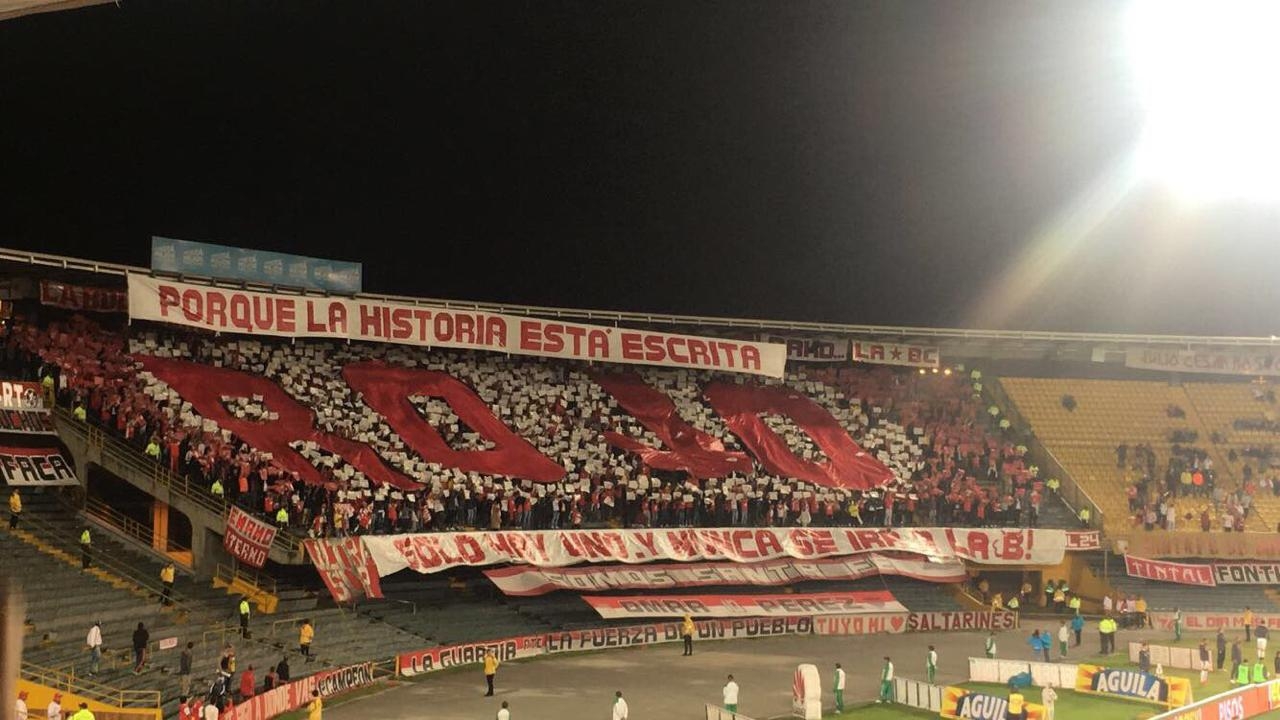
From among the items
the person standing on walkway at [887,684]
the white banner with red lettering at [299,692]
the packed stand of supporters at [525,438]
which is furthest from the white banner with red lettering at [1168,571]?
the white banner with red lettering at [299,692]

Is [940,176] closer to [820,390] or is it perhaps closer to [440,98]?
[820,390]

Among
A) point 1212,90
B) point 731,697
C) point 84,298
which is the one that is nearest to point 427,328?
point 84,298

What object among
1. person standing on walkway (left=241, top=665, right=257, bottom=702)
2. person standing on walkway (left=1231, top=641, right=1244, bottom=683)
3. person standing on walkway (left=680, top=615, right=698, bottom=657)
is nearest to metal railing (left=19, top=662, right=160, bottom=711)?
person standing on walkway (left=241, top=665, right=257, bottom=702)

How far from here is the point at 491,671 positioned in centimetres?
3164

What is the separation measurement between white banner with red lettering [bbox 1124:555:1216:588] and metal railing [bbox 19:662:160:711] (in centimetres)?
3687

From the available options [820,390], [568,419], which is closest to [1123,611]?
[820,390]

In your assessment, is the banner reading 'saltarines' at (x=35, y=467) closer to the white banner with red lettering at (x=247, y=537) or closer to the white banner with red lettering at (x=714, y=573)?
the white banner with red lettering at (x=247, y=537)

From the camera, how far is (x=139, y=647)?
28047mm

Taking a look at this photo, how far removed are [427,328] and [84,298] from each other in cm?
1125

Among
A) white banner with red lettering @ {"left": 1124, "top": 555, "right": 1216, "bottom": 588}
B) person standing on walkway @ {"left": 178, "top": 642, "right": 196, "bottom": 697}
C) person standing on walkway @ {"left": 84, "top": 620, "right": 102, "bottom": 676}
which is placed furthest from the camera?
white banner with red lettering @ {"left": 1124, "top": 555, "right": 1216, "bottom": 588}

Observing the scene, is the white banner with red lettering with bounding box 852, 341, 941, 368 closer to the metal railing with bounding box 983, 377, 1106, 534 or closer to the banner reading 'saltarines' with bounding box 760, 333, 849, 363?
the banner reading 'saltarines' with bounding box 760, 333, 849, 363

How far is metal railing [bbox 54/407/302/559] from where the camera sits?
34.7 metres

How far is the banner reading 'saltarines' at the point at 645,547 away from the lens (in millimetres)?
35531

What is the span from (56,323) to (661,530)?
20.8m
